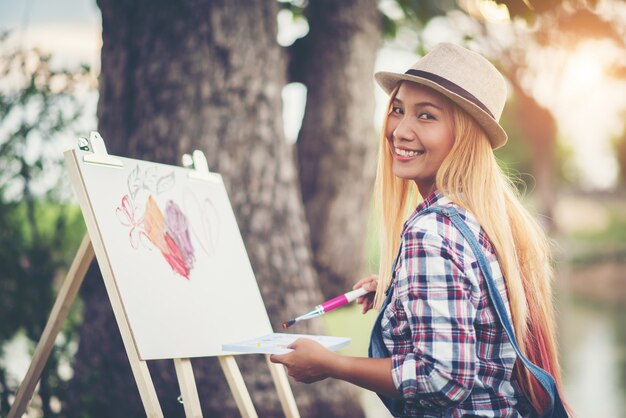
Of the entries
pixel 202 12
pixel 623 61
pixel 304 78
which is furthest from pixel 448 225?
pixel 623 61

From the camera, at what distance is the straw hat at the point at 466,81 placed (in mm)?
1877

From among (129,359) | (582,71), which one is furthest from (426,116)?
(582,71)

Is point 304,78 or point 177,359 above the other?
point 304,78

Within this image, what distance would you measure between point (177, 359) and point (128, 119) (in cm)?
182

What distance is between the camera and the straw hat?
1877 mm

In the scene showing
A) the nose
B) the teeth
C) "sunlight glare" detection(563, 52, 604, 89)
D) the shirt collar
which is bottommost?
the shirt collar

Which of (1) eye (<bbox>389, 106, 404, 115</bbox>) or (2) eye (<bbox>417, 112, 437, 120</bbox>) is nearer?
(2) eye (<bbox>417, 112, 437, 120</bbox>)

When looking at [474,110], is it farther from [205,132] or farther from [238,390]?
[205,132]

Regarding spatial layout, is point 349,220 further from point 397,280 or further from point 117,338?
point 397,280

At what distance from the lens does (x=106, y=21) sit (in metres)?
3.64

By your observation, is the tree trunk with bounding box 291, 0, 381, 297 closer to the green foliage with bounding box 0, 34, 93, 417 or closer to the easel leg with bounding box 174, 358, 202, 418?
the green foliage with bounding box 0, 34, 93, 417

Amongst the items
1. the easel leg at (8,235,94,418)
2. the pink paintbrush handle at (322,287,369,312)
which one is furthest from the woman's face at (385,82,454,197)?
the easel leg at (8,235,94,418)

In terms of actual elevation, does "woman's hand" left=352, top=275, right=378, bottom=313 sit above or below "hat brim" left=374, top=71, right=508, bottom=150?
below

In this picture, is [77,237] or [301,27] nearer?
[77,237]
